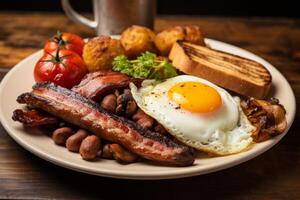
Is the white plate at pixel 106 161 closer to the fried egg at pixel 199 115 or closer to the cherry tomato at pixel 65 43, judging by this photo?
the fried egg at pixel 199 115

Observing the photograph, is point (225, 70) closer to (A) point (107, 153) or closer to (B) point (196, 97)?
(B) point (196, 97)

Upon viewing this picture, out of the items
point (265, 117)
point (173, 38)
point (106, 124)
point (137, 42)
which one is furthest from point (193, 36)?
point (106, 124)

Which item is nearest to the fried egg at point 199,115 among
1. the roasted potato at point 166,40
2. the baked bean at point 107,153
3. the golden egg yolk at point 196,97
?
the golden egg yolk at point 196,97

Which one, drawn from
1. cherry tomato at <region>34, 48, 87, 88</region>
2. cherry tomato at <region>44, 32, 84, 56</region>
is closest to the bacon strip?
cherry tomato at <region>34, 48, 87, 88</region>

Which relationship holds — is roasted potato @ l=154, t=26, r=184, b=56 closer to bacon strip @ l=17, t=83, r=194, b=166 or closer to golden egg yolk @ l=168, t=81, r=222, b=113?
golden egg yolk @ l=168, t=81, r=222, b=113

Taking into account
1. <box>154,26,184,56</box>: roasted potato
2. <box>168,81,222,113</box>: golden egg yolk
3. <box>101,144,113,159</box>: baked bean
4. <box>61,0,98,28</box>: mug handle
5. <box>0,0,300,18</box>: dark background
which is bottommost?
<box>0,0,300,18</box>: dark background
